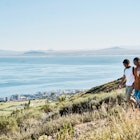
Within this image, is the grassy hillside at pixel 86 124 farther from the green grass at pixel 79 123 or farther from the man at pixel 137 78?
the man at pixel 137 78

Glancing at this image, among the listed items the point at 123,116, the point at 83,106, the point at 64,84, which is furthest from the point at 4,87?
the point at 123,116

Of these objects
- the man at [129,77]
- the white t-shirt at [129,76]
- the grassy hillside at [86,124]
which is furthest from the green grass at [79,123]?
the white t-shirt at [129,76]

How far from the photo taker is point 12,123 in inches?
647

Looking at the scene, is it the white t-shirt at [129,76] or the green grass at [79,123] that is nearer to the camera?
the green grass at [79,123]

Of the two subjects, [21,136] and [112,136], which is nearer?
[112,136]

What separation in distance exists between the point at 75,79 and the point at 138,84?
12600cm

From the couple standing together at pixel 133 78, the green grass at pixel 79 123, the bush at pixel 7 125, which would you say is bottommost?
the bush at pixel 7 125

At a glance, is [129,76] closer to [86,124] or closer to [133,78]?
[133,78]

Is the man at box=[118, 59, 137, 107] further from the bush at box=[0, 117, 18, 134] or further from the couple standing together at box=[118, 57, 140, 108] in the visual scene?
the bush at box=[0, 117, 18, 134]

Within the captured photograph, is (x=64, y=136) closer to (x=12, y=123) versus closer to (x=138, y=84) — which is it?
(x=138, y=84)

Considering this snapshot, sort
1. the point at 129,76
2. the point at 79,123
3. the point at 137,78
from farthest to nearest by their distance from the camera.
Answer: the point at 129,76 < the point at 79,123 < the point at 137,78

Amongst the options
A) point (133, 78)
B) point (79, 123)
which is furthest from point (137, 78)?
point (79, 123)

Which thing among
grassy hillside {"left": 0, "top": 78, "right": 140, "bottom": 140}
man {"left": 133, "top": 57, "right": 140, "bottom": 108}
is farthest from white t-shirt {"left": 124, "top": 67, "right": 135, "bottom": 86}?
grassy hillside {"left": 0, "top": 78, "right": 140, "bottom": 140}

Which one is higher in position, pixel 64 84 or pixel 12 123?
pixel 12 123
